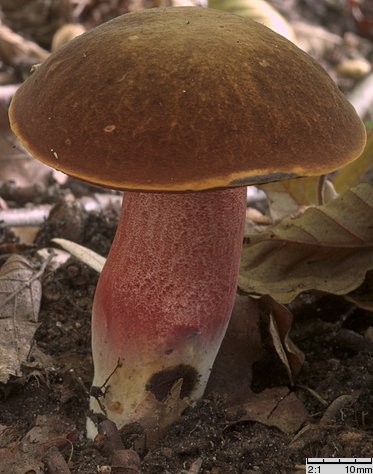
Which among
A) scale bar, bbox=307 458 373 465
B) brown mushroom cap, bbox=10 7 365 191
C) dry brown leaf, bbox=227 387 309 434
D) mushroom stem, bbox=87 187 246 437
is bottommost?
dry brown leaf, bbox=227 387 309 434

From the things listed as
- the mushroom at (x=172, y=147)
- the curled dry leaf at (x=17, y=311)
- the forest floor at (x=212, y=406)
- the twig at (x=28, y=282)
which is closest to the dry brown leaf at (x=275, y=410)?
the forest floor at (x=212, y=406)

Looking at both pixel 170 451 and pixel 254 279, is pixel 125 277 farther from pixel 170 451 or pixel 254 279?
pixel 254 279

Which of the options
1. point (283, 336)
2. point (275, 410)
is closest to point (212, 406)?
point (275, 410)

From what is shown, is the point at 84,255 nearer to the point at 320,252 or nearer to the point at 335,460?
the point at 320,252

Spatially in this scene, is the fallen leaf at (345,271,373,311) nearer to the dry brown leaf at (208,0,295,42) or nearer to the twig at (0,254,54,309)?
the twig at (0,254,54,309)

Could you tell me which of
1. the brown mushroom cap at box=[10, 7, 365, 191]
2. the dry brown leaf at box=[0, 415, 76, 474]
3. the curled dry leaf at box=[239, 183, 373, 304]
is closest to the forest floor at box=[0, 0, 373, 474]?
the dry brown leaf at box=[0, 415, 76, 474]

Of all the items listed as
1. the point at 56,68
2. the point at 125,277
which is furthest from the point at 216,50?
the point at 125,277
